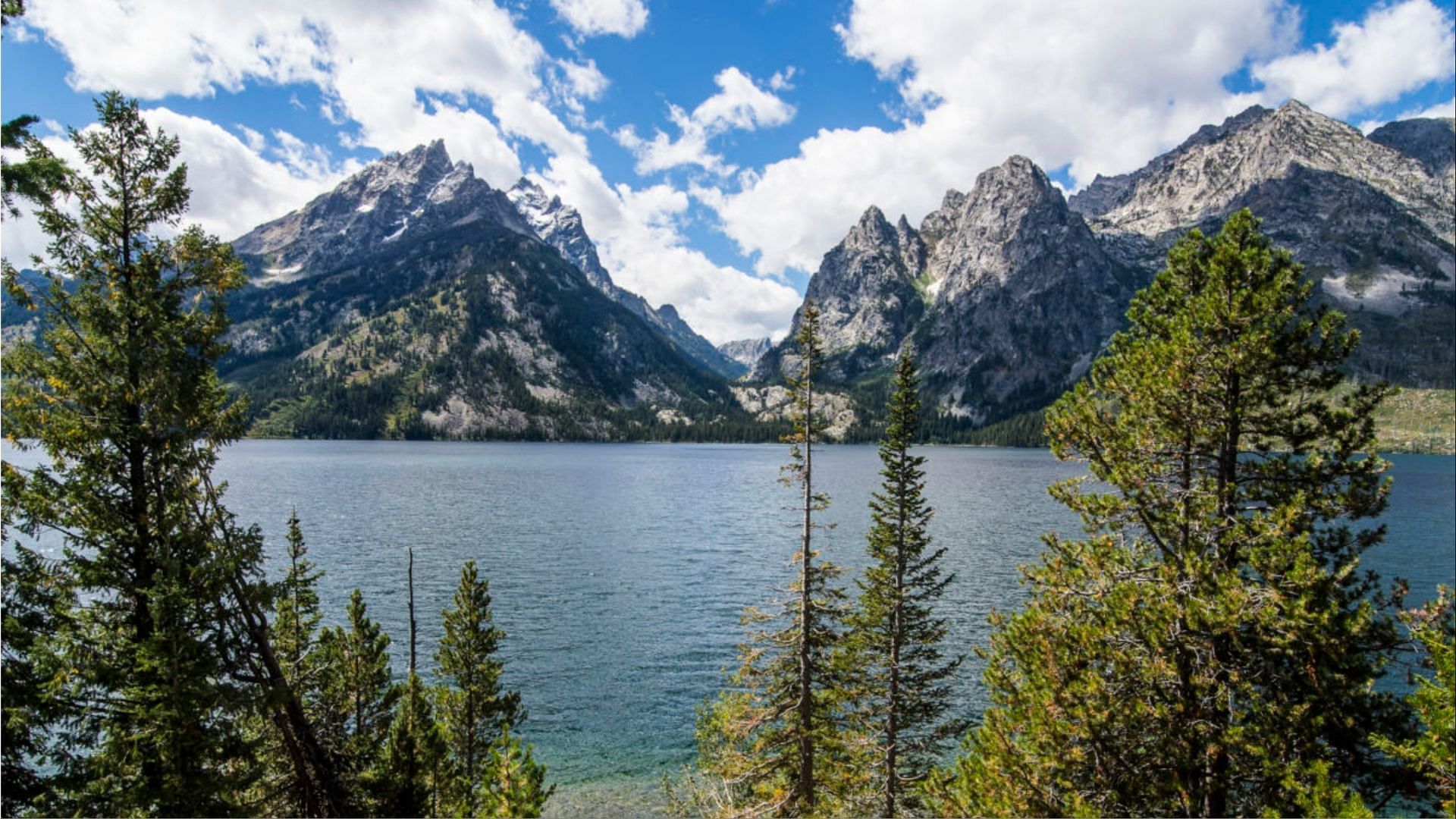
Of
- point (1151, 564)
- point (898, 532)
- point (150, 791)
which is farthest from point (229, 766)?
point (1151, 564)

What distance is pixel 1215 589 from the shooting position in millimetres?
12812

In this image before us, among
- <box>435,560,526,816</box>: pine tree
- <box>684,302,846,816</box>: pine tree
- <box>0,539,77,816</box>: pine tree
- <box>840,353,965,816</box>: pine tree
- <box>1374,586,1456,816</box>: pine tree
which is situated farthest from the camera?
<box>435,560,526,816</box>: pine tree

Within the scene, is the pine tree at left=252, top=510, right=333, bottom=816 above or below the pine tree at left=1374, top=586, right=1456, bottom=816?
below

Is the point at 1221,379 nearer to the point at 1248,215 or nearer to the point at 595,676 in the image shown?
the point at 1248,215

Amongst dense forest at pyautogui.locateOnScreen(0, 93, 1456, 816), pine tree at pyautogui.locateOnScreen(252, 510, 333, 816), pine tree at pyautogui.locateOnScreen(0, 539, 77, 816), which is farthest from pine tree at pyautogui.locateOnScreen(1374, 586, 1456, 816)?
pine tree at pyautogui.locateOnScreen(0, 539, 77, 816)

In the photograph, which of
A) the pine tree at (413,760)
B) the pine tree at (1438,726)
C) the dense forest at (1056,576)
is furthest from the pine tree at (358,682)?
the pine tree at (1438,726)

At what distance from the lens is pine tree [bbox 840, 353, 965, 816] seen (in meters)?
25.8

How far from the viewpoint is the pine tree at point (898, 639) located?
1014 inches

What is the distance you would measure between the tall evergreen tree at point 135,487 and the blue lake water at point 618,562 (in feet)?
70.7

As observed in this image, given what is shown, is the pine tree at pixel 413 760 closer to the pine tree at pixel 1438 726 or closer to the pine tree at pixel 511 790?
the pine tree at pixel 511 790

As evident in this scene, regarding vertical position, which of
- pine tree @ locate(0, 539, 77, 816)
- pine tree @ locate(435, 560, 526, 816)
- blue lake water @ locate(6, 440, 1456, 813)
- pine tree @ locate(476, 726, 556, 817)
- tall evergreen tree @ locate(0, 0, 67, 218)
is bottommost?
blue lake water @ locate(6, 440, 1456, 813)

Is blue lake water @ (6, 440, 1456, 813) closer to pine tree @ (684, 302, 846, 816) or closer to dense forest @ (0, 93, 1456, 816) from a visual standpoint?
pine tree @ (684, 302, 846, 816)

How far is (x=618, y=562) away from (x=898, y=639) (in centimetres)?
5331

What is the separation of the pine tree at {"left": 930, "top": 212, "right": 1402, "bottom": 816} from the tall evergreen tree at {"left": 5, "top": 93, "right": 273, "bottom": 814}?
16438 millimetres
